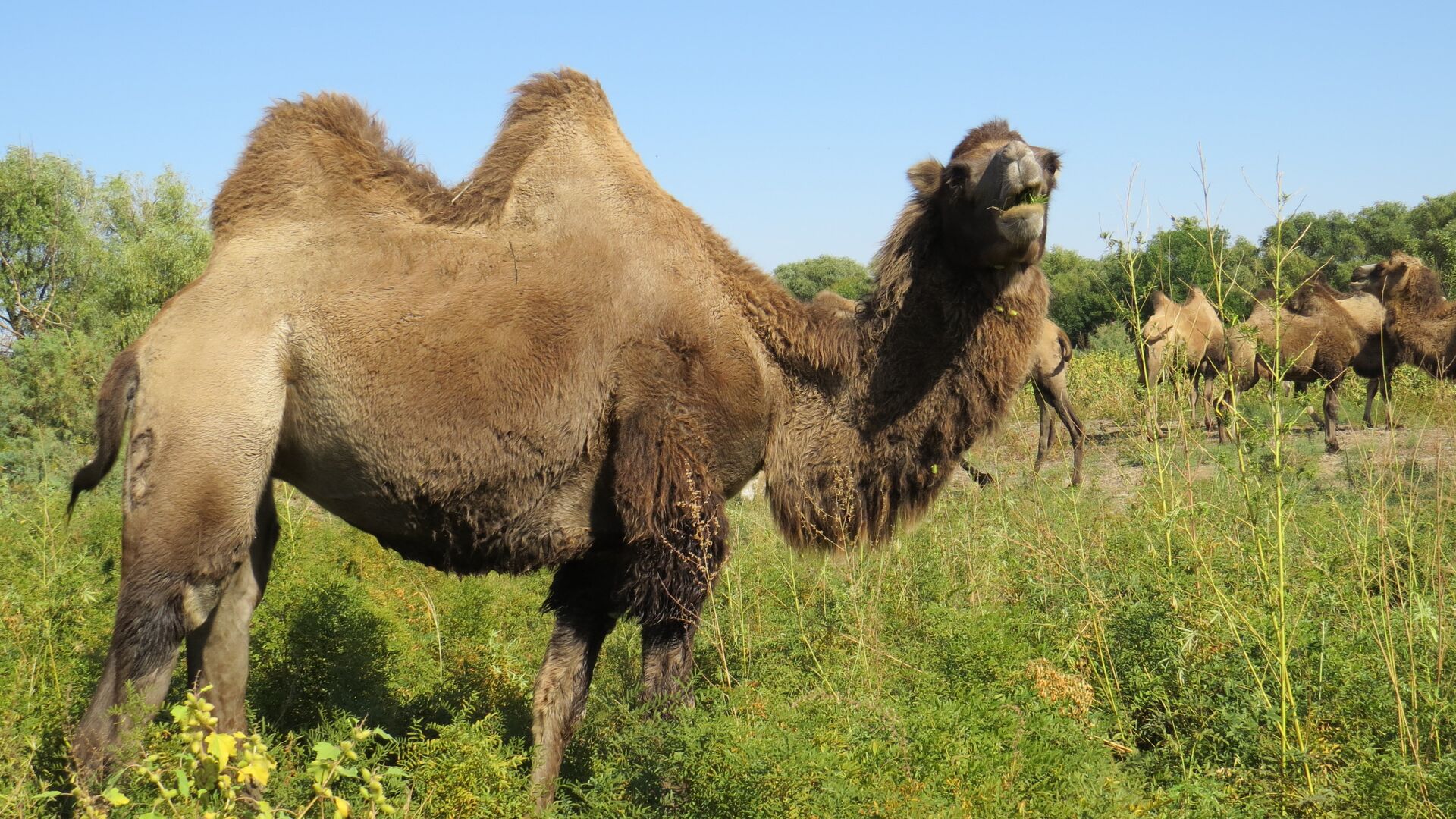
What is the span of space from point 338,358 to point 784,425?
190 centimetres

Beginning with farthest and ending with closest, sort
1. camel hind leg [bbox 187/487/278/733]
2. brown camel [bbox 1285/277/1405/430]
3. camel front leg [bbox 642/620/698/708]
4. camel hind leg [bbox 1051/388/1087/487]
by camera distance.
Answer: brown camel [bbox 1285/277/1405/430]
camel hind leg [bbox 1051/388/1087/487]
camel hind leg [bbox 187/487/278/733]
camel front leg [bbox 642/620/698/708]

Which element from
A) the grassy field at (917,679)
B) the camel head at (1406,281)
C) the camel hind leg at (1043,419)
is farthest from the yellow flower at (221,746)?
the camel head at (1406,281)

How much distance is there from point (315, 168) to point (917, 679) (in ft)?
11.4

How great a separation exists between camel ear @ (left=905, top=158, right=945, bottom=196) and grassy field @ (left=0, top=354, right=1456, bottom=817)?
65.7 inches

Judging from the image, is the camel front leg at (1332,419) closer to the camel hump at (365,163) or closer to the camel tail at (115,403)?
the camel hump at (365,163)

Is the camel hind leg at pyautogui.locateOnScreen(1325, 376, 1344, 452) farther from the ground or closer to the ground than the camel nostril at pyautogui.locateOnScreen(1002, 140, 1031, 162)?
closer to the ground

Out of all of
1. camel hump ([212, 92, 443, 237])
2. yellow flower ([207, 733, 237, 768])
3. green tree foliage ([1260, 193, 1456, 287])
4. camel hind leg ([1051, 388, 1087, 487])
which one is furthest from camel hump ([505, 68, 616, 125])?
green tree foliage ([1260, 193, 1456, 287])

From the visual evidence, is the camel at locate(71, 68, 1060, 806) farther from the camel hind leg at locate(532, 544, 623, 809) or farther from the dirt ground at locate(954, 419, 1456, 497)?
the dirt ground at locate(954, 419, 1456, 497)

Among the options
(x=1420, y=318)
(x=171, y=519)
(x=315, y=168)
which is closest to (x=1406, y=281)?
(x=1420, y=318)

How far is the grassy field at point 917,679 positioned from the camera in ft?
12.6

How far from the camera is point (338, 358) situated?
441cm

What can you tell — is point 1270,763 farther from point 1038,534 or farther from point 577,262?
point 577,262

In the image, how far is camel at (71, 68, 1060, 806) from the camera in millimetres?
4289

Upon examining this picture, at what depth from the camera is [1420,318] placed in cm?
1580
